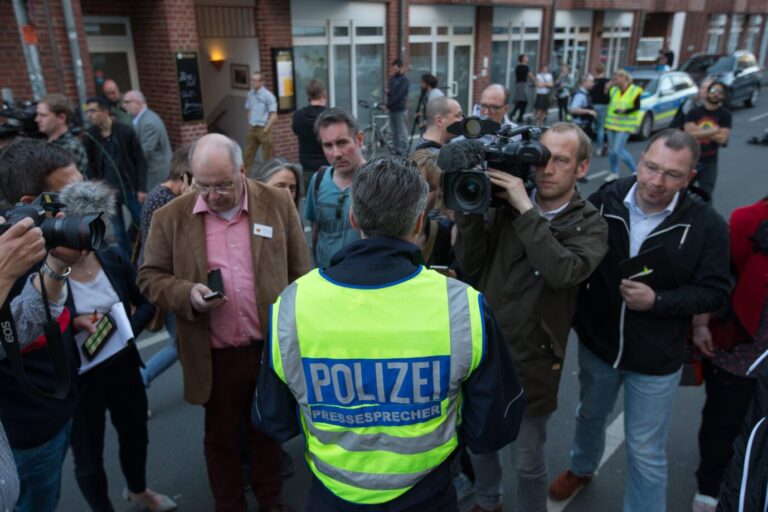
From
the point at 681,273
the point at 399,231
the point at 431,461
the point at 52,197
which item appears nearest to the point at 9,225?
the point at 52,197

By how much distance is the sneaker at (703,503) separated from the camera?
2893mm

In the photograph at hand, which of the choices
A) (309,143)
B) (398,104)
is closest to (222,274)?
(309,143)

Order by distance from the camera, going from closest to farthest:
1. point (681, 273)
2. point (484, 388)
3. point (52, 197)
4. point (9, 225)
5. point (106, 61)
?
point (484, 388), point (9, 225), point (52, 197), point (681, 273), point (106, 61)

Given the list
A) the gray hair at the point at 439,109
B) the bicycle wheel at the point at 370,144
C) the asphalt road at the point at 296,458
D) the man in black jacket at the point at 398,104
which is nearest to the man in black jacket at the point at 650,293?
the asphalt road at the point at 296,458

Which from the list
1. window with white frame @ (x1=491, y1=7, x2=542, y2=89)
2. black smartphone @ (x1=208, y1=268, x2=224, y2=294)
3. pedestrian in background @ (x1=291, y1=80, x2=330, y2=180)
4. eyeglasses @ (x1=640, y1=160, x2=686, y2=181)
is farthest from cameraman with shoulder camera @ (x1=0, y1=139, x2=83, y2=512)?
window with white frame @ (x1=491, y1=7, x2=542, y2=89)

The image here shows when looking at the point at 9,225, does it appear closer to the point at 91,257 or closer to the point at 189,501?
the point at 91,257

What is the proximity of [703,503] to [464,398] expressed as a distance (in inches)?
78.1

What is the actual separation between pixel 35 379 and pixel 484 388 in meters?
1.66

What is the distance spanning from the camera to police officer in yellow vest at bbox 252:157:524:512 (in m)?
1.57

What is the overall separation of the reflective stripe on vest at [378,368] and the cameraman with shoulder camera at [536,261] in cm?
72

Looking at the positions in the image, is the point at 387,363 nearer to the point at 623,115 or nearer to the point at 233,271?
the point at 233,271

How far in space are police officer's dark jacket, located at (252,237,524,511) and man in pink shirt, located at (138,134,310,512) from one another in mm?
756

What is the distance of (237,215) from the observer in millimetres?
2586

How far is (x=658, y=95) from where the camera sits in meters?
13.9
